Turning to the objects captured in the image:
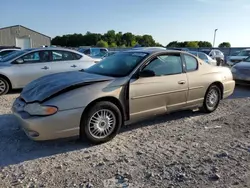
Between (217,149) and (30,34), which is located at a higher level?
(30,34)

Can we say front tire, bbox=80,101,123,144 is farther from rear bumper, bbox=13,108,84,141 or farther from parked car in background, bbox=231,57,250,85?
parked car in background, bbox=231,57,250,85

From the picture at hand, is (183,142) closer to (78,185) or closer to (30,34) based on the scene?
(78,185)

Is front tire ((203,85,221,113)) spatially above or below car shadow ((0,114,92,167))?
above

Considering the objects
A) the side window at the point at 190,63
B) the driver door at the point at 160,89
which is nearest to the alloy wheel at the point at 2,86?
the driver door at the point at 160,89

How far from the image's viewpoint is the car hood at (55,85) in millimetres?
3750

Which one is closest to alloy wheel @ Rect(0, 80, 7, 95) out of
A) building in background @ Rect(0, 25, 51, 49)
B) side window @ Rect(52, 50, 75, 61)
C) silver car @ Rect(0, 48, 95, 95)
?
silver car @ Rect(0, 48, 95, 95)

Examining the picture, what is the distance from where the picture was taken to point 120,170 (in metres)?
3.22

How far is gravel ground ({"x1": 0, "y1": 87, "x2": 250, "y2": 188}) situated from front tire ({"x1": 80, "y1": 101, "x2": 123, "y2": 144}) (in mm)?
143

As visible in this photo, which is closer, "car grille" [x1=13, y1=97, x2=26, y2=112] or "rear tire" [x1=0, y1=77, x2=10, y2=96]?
"car grille" [x1=13, y1=97, x2=26, y2=112]

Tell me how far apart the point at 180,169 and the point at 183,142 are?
95 cm

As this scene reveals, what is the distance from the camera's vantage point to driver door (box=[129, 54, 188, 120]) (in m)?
4.35

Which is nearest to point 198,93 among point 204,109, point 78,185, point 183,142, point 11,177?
point 204,109

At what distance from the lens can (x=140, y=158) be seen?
11.6ft

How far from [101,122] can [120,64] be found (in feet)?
4.24
